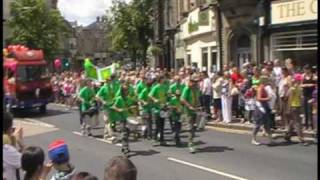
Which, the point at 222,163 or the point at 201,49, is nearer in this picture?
the point at 222,163

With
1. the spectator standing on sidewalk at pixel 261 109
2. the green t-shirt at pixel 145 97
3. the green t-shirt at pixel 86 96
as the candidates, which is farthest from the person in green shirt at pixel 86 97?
the spectator standing on sidewalk at pixel 261 109

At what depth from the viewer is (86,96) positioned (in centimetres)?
1689

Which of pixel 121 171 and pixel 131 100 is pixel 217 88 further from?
pixel 121 171

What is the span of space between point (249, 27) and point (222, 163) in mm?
16386

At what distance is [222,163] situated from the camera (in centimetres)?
1234

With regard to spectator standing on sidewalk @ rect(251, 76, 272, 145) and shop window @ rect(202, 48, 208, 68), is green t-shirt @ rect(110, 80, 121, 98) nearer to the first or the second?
spectator standing on sidewalk @ rect(251, 76, 272, 145)

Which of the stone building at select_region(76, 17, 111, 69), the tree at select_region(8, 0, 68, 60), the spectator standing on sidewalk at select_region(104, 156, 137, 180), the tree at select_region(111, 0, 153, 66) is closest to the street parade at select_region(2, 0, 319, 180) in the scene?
the spectator standing on sidewalk at select_region(104, 156, 137, 180)

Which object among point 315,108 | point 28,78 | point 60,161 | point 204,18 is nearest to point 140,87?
point 315,108

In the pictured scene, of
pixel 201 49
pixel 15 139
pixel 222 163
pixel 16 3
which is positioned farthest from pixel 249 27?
pixel 16 3

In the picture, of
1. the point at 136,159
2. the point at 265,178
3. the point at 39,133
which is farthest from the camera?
the point at 39,133

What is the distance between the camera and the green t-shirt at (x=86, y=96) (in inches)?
666

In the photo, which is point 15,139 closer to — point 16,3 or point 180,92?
point 180,92

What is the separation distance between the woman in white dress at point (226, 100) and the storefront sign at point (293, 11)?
5.87 m

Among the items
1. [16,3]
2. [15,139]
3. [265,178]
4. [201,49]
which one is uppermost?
[16,3]
